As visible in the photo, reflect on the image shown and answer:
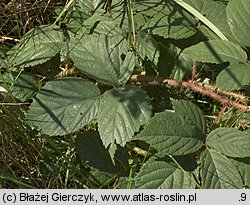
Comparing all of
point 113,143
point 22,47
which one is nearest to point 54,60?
point 22,47

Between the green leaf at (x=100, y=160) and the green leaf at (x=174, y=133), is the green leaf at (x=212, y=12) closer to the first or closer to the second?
the green leaf at (x=174, y=133)

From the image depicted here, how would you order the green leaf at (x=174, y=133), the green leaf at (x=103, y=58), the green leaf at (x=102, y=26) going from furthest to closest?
the green leaf at (x=102, y=26), the green leaf at (x=103, y=58), the green leaf at (x=174, y=133)

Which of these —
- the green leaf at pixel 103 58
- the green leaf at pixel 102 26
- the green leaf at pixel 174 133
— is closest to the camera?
the green leaf at pixel 174 133

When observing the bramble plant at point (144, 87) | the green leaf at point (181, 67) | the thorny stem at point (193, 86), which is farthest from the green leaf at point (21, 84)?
the green leaf at point (181, 67)

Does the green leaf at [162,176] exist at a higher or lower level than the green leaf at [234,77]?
lower

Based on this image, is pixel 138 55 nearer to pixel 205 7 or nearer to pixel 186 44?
pixel 186 44

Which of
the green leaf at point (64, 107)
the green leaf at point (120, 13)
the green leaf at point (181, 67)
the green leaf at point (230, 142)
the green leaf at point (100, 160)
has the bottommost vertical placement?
the green leaf at point (100, 160)

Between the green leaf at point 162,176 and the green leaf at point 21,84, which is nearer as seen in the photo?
the green leaf at point 162,176

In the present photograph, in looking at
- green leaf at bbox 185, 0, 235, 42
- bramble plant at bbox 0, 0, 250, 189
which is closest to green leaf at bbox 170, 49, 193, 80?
bramble plant at bbox 0, 0, 250, 189
